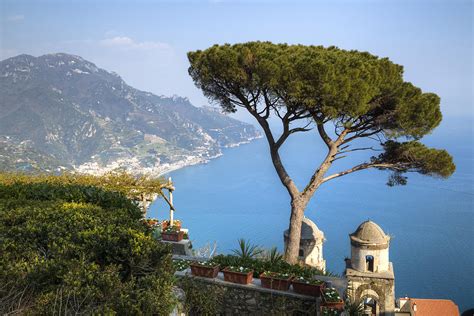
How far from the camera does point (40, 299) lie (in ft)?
13.4

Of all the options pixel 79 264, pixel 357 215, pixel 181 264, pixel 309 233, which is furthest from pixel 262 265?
pixel 357 215

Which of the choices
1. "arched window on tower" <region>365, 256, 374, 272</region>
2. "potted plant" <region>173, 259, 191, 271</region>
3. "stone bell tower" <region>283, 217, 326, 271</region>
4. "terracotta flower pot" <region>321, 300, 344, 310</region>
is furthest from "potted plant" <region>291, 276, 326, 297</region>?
"arched window on tower" <region>365, 256, 374, 272</region>

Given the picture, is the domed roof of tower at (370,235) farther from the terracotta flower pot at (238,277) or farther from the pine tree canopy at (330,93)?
the terracotta flower pot at (238,277)

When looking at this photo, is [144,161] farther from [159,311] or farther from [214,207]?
[159,311]

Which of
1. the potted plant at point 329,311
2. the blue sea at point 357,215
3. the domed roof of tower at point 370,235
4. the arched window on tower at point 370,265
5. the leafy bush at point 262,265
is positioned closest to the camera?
the potted plant at point 329,311

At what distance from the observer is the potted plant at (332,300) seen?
6.48 metres

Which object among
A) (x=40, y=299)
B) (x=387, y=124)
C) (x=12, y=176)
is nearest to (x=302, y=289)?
(x=40, y=299)

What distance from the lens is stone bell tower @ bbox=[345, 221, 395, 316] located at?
1376 centimetres

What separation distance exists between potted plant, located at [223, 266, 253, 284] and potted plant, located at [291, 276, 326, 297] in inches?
30.6

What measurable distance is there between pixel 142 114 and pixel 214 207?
387ft

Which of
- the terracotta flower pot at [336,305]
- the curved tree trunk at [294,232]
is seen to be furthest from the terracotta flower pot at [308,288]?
the curved tree trunk at [294,232]

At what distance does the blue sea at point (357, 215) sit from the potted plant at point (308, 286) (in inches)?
1569

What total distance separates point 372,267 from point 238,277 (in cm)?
837

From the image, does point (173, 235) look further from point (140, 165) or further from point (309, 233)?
point (140, 165)
